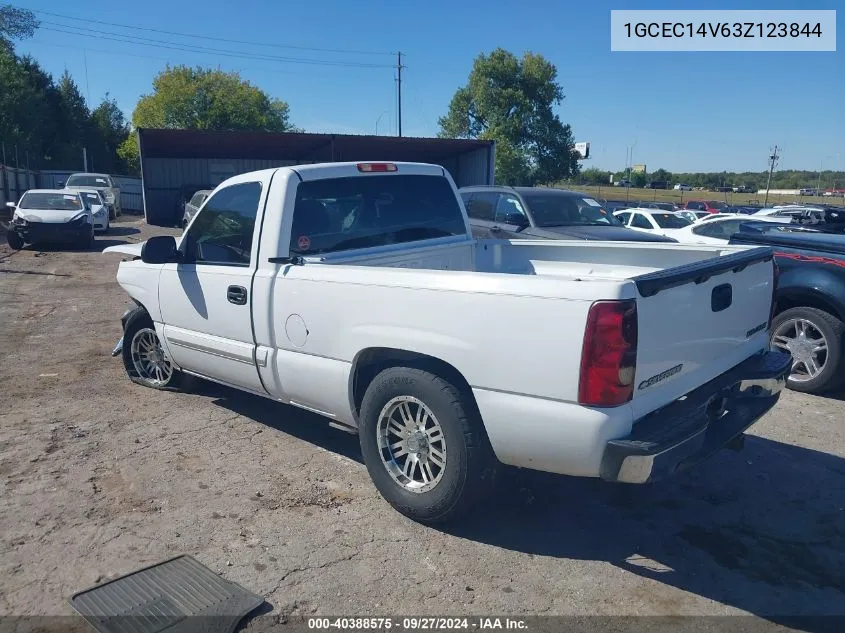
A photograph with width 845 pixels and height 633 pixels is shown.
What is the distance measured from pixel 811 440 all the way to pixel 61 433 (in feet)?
18.4

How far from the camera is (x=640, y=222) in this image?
1706cm

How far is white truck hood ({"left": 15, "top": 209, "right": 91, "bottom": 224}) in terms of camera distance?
17.5 metres

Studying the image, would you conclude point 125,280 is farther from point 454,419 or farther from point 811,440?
point 811,440

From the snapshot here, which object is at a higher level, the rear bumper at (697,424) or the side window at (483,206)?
the side window at (483,206)

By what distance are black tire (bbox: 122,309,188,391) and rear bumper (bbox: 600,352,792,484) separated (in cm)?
408

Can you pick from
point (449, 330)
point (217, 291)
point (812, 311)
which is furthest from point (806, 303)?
point (217, 291)

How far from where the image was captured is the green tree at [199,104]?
48.6 m

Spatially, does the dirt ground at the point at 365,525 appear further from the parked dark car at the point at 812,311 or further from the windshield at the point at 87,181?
the windshield at the point at 87,181

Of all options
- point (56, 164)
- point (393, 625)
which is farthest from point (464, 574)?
point (56, 164)

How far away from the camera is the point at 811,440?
5.32 metres

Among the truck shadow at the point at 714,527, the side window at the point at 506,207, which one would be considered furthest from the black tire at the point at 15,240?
the truck shadow at the point at 714,527

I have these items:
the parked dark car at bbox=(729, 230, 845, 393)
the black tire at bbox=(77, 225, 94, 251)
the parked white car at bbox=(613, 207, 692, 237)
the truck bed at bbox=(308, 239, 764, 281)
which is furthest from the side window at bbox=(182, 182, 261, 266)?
the black tire at bbox=(77, 225, 94, 251)

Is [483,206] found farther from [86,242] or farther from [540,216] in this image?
[86,242]

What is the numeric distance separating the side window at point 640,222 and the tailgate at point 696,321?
13.0 meters
